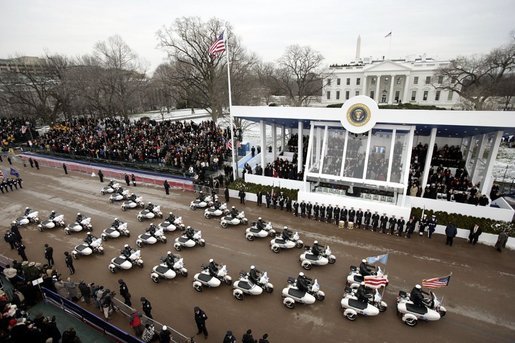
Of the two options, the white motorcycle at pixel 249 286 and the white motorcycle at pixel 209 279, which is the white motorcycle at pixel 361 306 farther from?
the white motorcycle at pixel 209 279

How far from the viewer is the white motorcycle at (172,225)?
16.1 meters

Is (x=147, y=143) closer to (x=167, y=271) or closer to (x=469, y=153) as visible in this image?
(x=167, y=271)

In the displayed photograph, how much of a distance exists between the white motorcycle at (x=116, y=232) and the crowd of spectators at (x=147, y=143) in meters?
9.32

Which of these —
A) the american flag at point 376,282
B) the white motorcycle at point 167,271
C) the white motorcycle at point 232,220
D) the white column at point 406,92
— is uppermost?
the white column at point 406,92

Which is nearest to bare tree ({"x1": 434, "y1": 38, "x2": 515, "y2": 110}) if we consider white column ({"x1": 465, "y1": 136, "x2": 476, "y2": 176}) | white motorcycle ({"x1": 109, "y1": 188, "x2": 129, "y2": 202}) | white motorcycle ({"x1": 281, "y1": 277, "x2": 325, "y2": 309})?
white column ({"x1": 465, "y1": 136, "x2": 476, "y2": 176})

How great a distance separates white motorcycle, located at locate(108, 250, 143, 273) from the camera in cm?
1273

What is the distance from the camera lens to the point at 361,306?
9789 millimetres

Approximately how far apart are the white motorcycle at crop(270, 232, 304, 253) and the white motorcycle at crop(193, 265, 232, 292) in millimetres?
3182

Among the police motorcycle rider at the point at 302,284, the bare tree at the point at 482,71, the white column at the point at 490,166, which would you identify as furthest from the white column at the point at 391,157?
A: the bare tree at the point at 482,71

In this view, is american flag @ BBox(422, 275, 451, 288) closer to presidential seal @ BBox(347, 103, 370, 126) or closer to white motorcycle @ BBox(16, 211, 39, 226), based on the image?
presidential seal @ BBox(347, 103, 370, 126)

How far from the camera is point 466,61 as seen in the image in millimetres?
45219

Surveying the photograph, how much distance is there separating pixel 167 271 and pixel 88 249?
5.21 metres

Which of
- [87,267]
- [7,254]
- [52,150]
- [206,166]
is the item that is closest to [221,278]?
[87,267]

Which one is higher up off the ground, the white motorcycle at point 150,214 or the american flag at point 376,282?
the american flag at point 376,282
